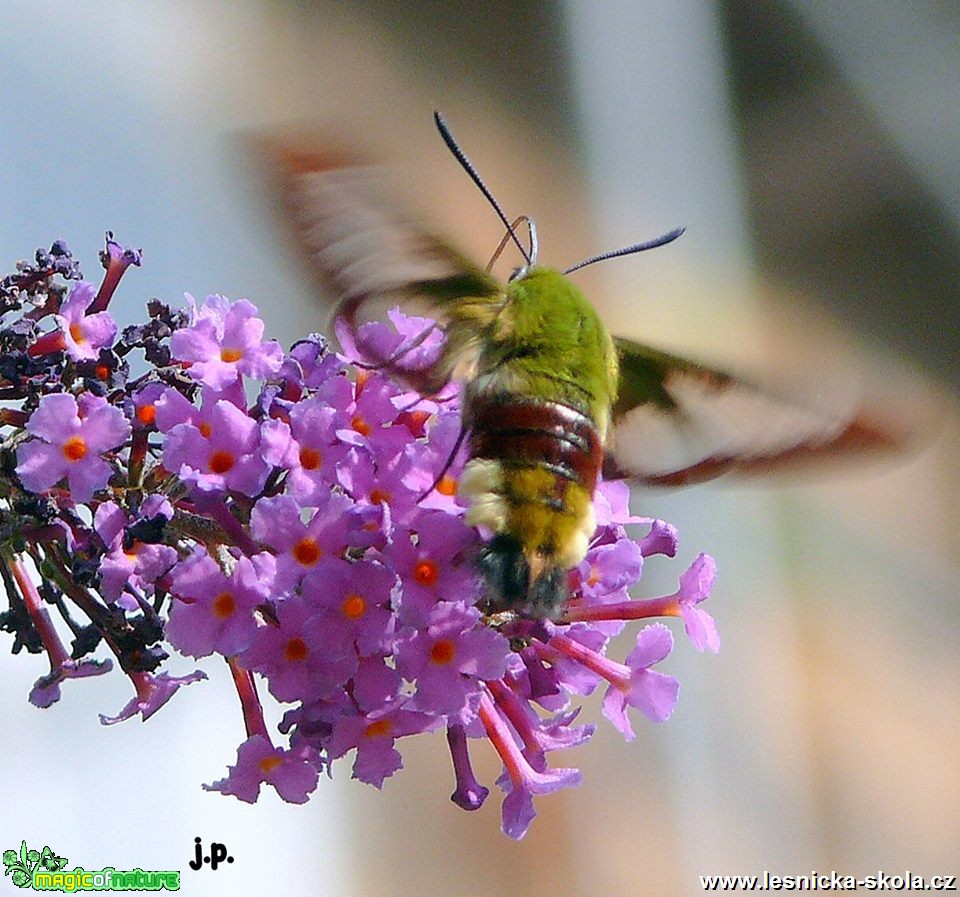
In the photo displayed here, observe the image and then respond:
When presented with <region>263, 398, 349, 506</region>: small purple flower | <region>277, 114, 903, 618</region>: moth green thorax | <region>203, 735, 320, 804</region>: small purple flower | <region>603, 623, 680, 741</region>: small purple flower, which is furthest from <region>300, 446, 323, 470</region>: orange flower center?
<region>603, 623, 680, 741</region>: small purple flower

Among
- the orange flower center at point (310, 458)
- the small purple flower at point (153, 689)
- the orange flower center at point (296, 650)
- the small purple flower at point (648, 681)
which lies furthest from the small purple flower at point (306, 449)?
the small purple flower at point (648, 681)

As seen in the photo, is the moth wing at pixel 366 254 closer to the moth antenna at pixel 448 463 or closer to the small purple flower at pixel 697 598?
the moth antenna at pixel 448 463

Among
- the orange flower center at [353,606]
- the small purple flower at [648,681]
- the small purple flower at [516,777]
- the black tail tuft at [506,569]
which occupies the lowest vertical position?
the small purple flower at [516,777]

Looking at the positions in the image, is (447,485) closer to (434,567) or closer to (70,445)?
(434,567)

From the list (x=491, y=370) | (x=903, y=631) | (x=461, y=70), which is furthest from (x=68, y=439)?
(x=903, y=631)

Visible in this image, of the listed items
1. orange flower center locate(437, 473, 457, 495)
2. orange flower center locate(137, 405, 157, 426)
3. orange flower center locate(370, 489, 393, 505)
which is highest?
orange flower center locate(137, 405, 157, 426)

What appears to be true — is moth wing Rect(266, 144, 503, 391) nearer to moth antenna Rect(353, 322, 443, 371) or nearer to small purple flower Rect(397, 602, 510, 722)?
moth antenna Rect(353, 322, 443, 371)
